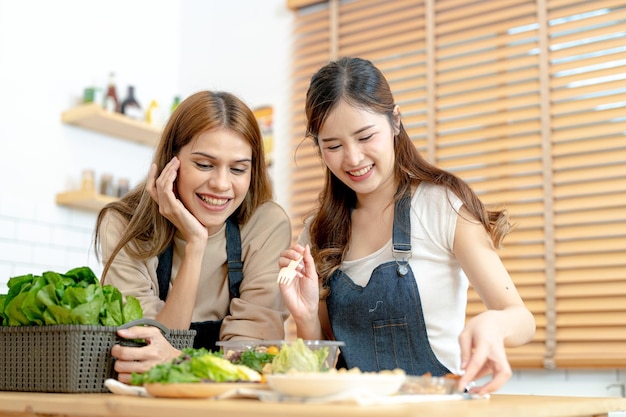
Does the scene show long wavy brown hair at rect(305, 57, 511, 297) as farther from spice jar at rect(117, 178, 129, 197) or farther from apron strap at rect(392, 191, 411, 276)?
spice jar at rect(117, 178, 129, 197)

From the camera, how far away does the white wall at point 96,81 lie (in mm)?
3736

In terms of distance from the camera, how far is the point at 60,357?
1.57 meters

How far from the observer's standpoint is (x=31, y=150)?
151 inches

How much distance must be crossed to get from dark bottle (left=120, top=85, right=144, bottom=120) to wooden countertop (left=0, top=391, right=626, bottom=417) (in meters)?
2.81

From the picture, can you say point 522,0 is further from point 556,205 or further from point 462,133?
point 556,205

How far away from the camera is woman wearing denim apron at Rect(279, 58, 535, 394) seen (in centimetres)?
198

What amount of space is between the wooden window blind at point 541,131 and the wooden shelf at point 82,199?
51.2 inches

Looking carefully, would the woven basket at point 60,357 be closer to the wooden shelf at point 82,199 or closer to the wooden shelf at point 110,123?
the wooden shelf at point 82,199

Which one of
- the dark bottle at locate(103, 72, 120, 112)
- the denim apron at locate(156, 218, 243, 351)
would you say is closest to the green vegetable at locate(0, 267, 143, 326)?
the denim apron at locate(156, 218, 243, 351)

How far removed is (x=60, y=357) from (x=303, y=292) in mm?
642

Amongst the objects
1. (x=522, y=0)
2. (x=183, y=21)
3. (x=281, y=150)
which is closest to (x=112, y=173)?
(x=281, y=150)

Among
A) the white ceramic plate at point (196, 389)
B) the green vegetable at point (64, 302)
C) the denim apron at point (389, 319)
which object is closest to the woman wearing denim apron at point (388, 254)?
the denim apron at point (389, 319)

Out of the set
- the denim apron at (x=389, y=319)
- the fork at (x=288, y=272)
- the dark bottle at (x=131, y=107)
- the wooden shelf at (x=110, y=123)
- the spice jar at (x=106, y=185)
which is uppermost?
the dark bottle at (x=131, y=107)

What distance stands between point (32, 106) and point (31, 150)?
23cm
